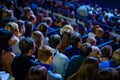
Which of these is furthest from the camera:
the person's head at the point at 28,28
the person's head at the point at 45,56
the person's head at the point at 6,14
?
the person's head at the point at 6,14

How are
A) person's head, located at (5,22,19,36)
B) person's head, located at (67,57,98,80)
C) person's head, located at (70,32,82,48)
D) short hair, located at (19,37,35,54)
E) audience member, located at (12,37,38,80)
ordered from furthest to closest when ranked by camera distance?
person's head, located at (5,22,19,36) → person's head, located at (70,32,82,48) → short hair, located at (19,37,35,54) → audience member, located at (12,37,38,80) → person's head, located at (67,57,98,80)

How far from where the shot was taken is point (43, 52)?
458cm

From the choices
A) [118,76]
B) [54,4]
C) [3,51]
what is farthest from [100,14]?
[118,76]

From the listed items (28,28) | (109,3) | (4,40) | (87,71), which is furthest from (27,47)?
(109,3)

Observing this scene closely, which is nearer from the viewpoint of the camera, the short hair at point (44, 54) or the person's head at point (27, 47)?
the short hair at point (44, 54)

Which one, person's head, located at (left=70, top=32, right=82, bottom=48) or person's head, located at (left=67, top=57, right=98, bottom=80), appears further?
person's head, located at (left=70, top=32, right=82, bottom=48)

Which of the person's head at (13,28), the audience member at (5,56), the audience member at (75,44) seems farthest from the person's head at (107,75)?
the person's head at (13,28)

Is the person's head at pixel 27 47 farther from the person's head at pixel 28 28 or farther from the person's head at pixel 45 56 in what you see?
the person's head at pixel 28 28

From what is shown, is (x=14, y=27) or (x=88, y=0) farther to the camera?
(x=88, y=0)

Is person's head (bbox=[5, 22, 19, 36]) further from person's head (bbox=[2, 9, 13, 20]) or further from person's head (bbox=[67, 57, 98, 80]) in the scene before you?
person's head (bbox=[67, 57, 98, 80])

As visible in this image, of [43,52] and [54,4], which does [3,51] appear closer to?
[43,52]

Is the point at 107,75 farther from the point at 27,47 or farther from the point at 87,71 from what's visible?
the point at 27,47

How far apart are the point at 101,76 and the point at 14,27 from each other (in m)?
3.15

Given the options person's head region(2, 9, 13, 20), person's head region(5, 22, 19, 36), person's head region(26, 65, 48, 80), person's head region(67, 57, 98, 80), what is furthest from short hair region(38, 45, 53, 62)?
person's head region(2, 9, 13, 20)
